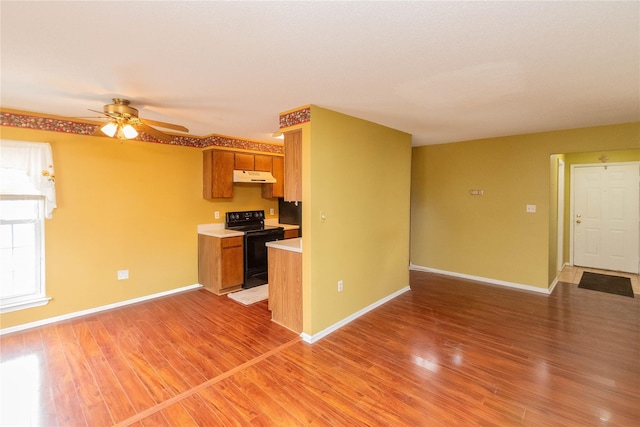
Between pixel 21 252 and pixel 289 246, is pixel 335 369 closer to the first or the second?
pixel 289 246

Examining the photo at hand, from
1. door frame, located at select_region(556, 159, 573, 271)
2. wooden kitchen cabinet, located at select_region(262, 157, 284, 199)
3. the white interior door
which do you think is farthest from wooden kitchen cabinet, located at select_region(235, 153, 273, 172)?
the white interior door

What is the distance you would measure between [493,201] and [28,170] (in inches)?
245

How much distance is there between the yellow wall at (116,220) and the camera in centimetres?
347

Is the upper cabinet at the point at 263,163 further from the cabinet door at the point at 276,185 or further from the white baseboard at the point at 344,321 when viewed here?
the white baseboard at the point at 344,321

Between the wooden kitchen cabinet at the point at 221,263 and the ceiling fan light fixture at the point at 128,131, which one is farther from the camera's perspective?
the wooden kitchen cabinet at the point at 221,263

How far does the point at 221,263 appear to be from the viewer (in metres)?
4.35

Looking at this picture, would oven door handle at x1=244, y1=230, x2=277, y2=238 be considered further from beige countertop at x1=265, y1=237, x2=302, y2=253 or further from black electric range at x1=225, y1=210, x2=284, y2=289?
beige countertop at x1=265, y1=237, x2=302, y2=253

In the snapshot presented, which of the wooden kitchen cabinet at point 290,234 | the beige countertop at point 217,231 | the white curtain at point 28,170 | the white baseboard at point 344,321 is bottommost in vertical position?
the white baseboard at point 344,321

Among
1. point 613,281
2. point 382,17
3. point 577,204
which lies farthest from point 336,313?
point 577,204

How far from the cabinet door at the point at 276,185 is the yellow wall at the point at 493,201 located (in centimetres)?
256

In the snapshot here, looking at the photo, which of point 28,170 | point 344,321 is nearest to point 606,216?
point 344,321

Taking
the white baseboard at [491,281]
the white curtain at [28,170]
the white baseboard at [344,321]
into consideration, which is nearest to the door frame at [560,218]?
the white baseboard at [491,281]

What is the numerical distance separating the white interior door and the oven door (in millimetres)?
5797

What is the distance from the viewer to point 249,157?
5.07 metres
